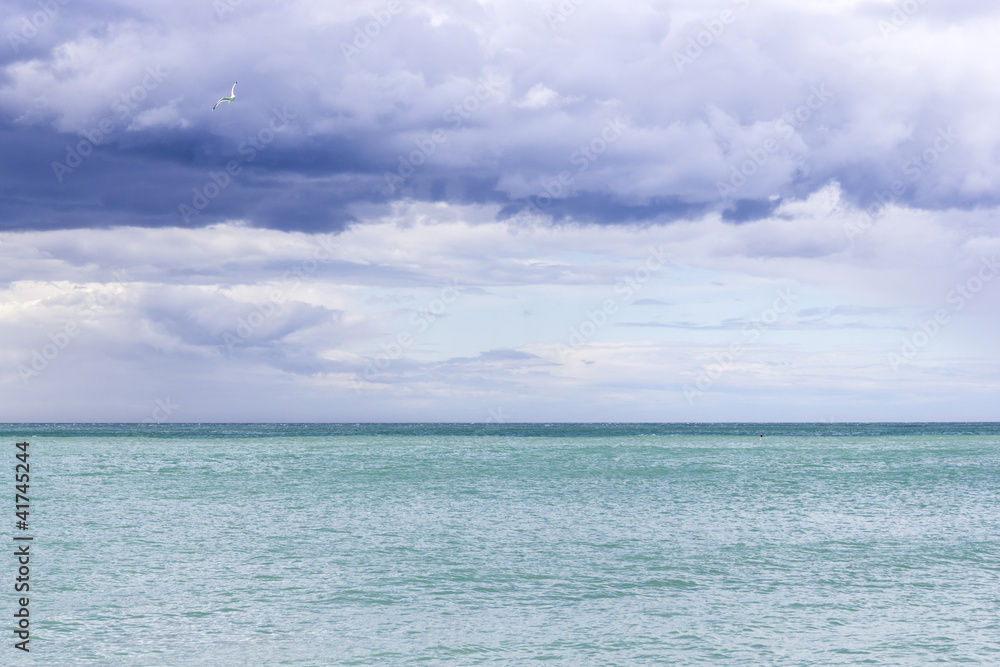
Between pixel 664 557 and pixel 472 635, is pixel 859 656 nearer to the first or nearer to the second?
pixel 472 635

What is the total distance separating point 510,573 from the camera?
24391 mm

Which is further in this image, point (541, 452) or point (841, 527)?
point (541, 452)

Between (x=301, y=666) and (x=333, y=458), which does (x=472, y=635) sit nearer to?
(x=301, y=666)

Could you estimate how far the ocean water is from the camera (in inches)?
689

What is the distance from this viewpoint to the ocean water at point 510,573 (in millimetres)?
17500

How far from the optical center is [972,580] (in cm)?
2330

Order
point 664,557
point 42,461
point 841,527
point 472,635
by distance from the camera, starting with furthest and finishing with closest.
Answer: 1. point 42,461
2. point 841,527
3. point 664,557
4. point 472,635

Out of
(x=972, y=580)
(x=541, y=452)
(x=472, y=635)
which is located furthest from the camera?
(x=541, y=452)

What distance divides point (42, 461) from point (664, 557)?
61759mm

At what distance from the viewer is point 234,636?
18.4m

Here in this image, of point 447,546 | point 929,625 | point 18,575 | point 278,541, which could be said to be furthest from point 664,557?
point 18,575

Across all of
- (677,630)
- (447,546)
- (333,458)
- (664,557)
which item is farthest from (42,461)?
(677,630)

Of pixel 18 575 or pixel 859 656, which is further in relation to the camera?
pixel 18 575

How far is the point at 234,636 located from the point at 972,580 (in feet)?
61.8
